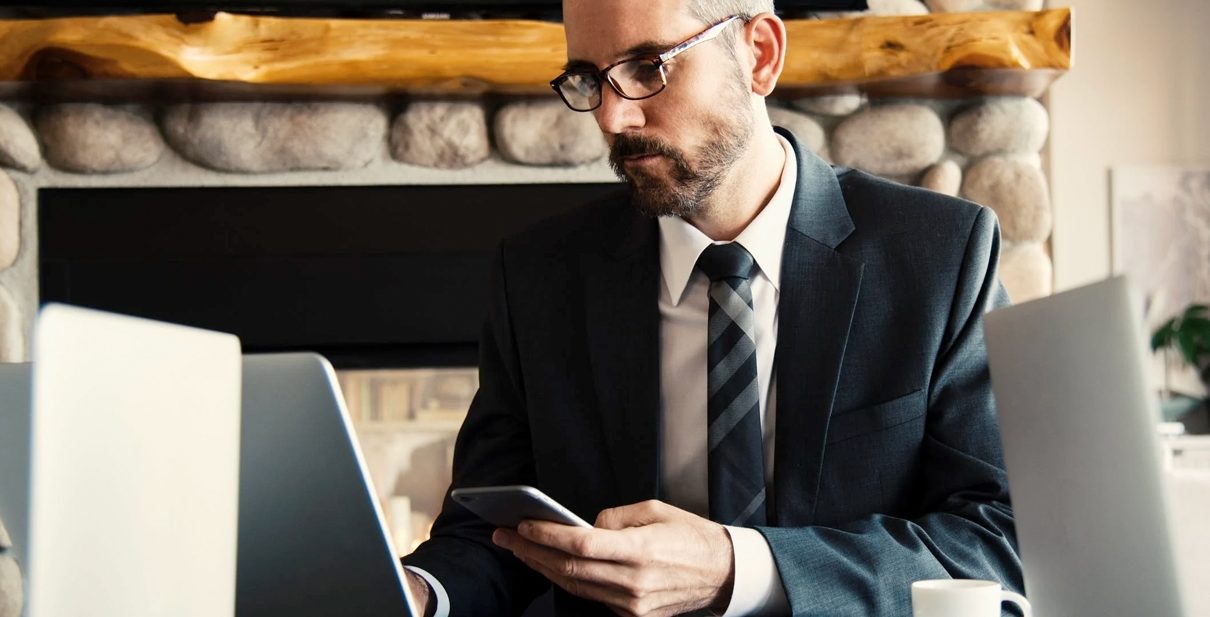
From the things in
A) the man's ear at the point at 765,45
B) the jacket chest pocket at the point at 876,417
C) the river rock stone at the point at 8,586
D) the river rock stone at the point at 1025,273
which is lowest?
the river rock stone at the point at 8,586

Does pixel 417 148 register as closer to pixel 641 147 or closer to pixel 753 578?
pixel 641 147

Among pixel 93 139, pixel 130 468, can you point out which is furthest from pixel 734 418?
pixel 93 139

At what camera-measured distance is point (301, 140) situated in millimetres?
2389

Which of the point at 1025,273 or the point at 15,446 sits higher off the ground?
the point at 1025,273

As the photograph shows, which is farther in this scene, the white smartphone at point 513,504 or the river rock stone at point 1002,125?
the river rock stone at point 1002,125

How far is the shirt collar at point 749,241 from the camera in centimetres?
140

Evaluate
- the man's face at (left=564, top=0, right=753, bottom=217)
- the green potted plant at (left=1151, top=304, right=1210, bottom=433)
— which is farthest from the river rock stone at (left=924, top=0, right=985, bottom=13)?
the green potted plant at (left=1151, top=304, right=1210, bottom=433)

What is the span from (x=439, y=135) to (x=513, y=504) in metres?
1.56

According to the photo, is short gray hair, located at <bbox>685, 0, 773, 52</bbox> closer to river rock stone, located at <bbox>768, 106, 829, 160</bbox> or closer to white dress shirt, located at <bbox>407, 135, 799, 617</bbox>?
white dress shirt, located at <bbox>407, 135, 799, 617</bbox>

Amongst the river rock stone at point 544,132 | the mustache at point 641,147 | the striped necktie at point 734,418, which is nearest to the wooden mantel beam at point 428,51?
the river rock stone at point 544,132

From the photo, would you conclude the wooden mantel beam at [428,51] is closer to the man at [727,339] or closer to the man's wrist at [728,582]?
the man at [727,339]

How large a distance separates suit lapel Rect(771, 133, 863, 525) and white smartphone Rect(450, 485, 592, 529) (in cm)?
38

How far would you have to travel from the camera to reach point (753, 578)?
43.2 inches

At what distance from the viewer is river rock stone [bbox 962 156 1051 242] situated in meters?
2.49
